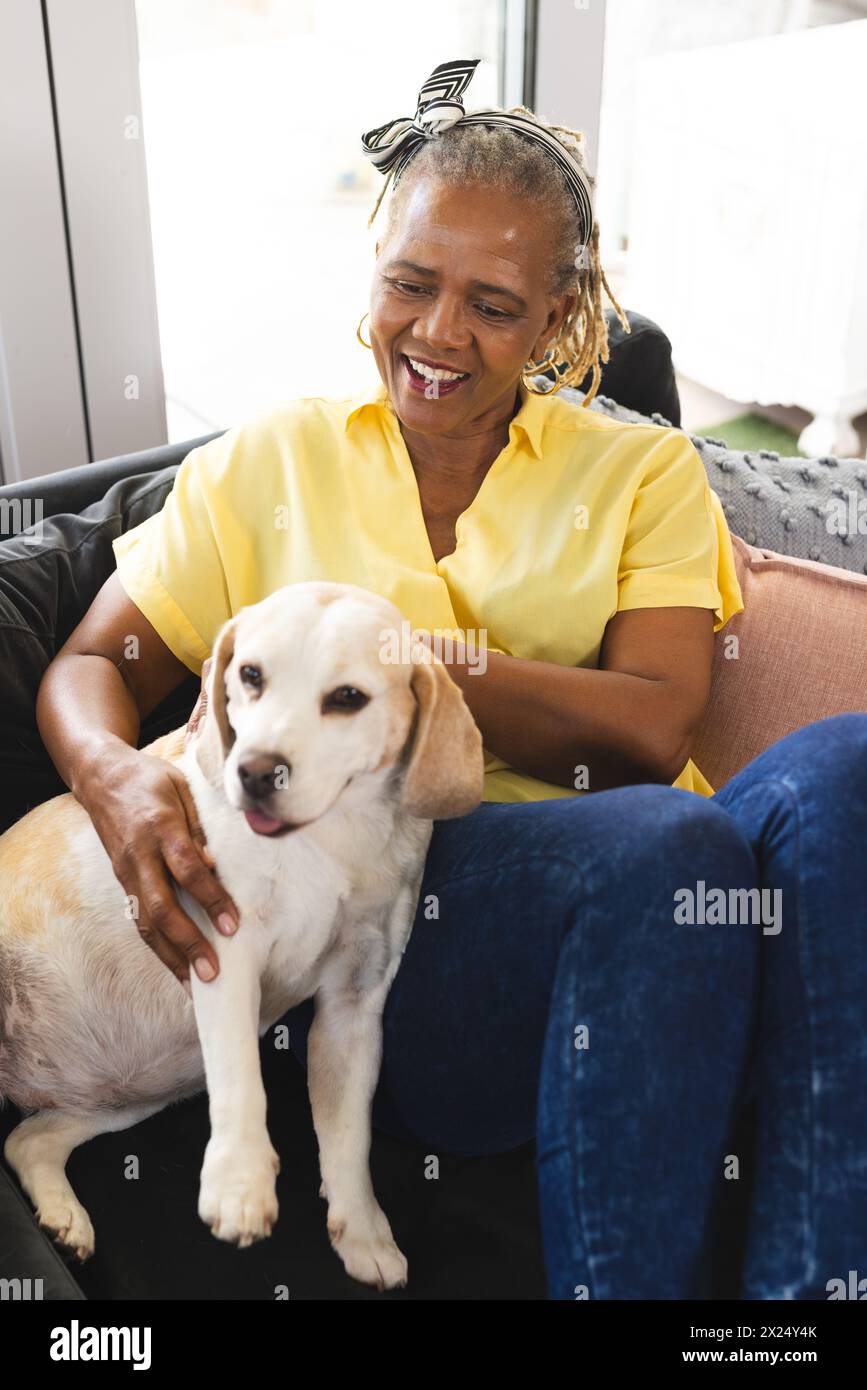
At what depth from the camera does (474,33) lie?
2.35 metres

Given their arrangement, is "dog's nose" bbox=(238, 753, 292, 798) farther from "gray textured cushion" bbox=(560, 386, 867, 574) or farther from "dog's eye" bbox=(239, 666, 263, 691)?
"gray textured cushion" bbox=(560, 386, 867, 574)

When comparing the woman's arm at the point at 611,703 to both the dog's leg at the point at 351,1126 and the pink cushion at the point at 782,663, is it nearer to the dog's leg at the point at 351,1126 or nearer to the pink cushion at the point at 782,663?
the pink cushion at the point at 782,663

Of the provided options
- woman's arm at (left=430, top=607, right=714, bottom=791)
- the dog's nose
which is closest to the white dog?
the dog's nose

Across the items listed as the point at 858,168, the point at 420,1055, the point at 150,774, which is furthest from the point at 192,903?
the point at 858,168

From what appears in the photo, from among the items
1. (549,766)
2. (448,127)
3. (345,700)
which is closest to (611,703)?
(549,766)

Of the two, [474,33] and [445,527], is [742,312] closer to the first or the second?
[474,33]

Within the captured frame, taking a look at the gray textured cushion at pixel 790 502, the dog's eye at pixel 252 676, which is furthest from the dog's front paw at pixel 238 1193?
the gray textured cushion at pixel 790 502

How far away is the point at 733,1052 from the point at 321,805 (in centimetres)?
37

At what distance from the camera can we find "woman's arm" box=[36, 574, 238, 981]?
0.99 meters

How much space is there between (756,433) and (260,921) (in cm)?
327

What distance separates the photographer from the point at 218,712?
3.17 feet

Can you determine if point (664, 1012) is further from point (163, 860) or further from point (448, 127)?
point (448, 127)

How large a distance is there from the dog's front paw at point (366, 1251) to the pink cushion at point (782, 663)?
679mm

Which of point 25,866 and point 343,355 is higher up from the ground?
point 343,355
